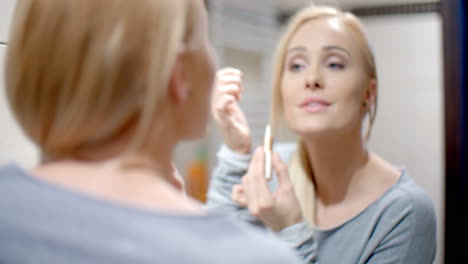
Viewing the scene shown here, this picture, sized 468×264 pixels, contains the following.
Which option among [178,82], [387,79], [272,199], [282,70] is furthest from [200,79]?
[387,79]

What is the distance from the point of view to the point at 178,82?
1.33 ft

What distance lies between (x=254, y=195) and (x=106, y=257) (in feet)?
1.50

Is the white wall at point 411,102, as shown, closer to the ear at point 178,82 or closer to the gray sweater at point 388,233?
the gray sweater at point 388,233

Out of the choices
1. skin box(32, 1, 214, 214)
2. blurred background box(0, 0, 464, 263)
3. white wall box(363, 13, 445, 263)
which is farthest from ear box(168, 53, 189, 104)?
white wall box(363, 13, 445, 263)

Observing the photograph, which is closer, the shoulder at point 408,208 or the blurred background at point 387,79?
the shoulder at point 408,208

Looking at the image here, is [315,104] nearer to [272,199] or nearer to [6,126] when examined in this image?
[272,199]

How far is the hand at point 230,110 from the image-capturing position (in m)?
0.85

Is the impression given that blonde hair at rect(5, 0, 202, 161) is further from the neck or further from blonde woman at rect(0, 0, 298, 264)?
the neck

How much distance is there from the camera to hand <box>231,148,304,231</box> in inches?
29.0

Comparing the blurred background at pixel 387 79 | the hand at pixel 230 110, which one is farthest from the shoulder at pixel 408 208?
the blurred background at pixel 387 79

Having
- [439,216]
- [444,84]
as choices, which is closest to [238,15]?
[439,216]

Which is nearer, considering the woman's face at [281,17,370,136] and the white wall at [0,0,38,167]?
the white wall at [0,0,38,167]

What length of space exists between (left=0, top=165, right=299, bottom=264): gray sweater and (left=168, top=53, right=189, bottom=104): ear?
11 cm

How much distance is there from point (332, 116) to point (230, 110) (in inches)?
7.5
